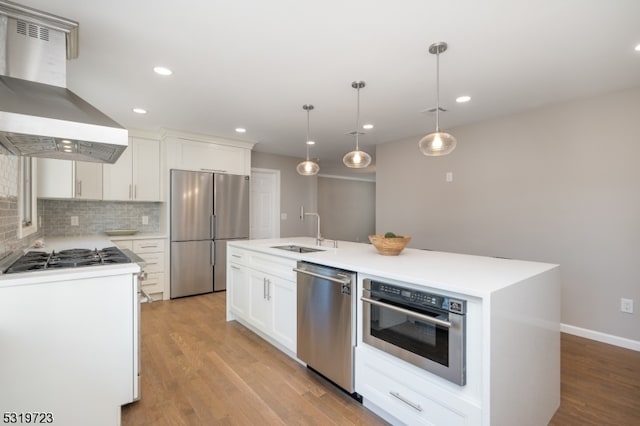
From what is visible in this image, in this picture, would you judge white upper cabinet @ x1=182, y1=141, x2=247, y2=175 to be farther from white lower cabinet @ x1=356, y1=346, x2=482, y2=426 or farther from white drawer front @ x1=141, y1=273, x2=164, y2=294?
white lower cabinet @ x1=356, y1=346, x2=482, y2=426

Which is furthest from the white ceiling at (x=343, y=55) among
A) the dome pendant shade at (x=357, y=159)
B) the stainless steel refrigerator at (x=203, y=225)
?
the stainless steel refrigerator at (x=203, y=225)

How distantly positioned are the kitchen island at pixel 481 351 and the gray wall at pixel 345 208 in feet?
20.5

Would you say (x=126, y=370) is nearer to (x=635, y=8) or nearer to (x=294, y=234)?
(x=635, y=8)

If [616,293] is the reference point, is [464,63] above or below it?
above

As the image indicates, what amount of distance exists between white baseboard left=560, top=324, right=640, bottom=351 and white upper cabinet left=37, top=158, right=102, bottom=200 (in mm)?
5663

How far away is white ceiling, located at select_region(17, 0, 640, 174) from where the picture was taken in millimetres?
1764

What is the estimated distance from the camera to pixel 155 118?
12.4 feet

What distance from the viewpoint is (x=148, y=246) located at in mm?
4156

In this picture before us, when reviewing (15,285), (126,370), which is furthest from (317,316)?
(15,285)

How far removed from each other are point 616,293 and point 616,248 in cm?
43

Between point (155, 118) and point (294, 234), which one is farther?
point (294, 234)

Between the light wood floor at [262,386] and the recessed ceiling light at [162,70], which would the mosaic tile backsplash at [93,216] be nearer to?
the light wood floor at [262,386]

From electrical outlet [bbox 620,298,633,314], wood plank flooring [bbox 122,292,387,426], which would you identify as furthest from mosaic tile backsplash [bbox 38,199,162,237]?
electrical outlet [bbox 620,298,633,314]

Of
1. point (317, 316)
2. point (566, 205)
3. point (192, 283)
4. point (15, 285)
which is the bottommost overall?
point (192, 283)
